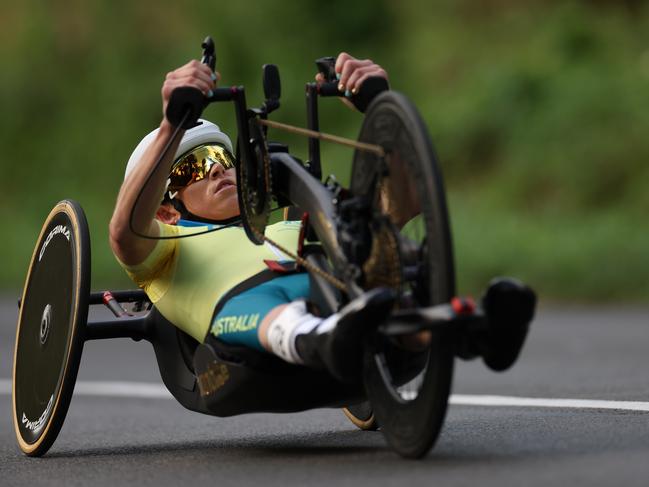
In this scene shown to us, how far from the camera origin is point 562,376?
880cm

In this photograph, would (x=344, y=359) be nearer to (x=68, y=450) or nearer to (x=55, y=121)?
(x=68, y=450)

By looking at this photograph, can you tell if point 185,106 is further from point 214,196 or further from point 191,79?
point 214,196

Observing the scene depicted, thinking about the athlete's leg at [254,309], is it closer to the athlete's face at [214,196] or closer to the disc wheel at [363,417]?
the athlete's face at [214,196]

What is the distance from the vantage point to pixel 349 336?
13.8 feet

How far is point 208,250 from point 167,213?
400 millimetres

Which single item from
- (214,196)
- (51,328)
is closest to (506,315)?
(214,196)

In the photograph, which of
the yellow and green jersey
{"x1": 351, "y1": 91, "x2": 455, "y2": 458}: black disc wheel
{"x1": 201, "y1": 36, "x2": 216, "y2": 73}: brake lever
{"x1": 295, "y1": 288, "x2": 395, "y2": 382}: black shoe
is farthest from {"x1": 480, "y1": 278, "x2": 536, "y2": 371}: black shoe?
{"x1": 201, "y1": 36, "x2": 216, "y2": 73}: brake lever

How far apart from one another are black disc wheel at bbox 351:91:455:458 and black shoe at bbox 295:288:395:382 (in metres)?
0.10

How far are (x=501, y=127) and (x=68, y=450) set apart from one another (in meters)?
16.5

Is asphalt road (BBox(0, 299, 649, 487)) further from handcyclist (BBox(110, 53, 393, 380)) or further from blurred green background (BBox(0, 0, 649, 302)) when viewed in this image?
blurred green background (BBox(0, 0, 649, 302))

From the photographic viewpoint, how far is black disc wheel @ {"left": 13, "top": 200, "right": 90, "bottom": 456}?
546cm

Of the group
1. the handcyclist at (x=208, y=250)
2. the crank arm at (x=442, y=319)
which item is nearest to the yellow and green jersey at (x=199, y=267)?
the handcyclist at (x=208, y=250)

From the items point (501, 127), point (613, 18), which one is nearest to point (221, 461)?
point (501, 127)

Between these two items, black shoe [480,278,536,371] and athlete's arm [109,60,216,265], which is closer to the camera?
black shoe [480,278,536,371]
